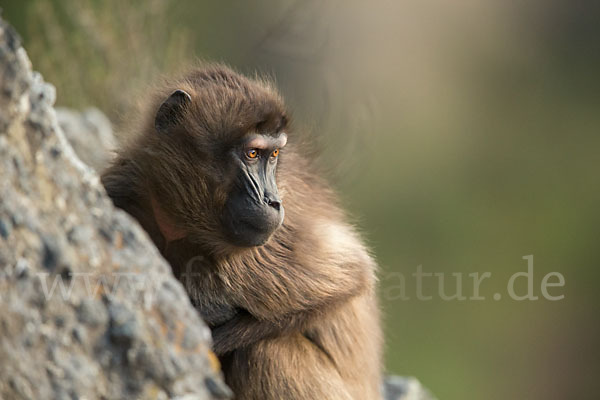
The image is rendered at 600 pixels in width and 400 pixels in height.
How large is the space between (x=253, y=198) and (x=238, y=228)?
0.13 meters

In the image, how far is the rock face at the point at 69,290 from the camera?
176 cm

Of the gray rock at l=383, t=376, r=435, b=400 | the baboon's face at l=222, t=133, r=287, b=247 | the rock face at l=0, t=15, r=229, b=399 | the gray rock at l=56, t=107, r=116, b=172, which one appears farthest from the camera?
the gray rock at l=56, t=107, r=116, b=172

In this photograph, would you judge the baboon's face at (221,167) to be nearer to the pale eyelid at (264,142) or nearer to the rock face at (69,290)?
the pale eyelid at (264,142)

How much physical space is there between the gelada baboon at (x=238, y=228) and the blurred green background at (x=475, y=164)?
5.44m

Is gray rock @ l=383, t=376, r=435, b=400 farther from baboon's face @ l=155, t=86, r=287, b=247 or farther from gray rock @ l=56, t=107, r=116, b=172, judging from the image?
gray rock @ l=56, t=107, r=116, b=172

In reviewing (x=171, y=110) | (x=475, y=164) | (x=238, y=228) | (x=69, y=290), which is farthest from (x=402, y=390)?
(x=475, y=164)

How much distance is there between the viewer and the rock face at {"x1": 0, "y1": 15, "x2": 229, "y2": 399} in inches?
69.4

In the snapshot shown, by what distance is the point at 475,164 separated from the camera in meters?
9.58

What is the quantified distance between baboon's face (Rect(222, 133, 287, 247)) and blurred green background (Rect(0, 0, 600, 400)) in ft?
18.3

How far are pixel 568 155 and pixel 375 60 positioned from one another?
103 inches

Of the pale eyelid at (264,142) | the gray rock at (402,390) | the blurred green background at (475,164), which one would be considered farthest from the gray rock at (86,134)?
the blurred green background at (475,164)

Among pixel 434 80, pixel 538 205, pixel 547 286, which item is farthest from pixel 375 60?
pixel 547 286

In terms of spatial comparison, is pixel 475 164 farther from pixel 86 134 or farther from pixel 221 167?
pixel 221 167

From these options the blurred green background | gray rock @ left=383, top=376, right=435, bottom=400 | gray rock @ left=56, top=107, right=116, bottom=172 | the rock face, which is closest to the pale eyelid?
the rock face
